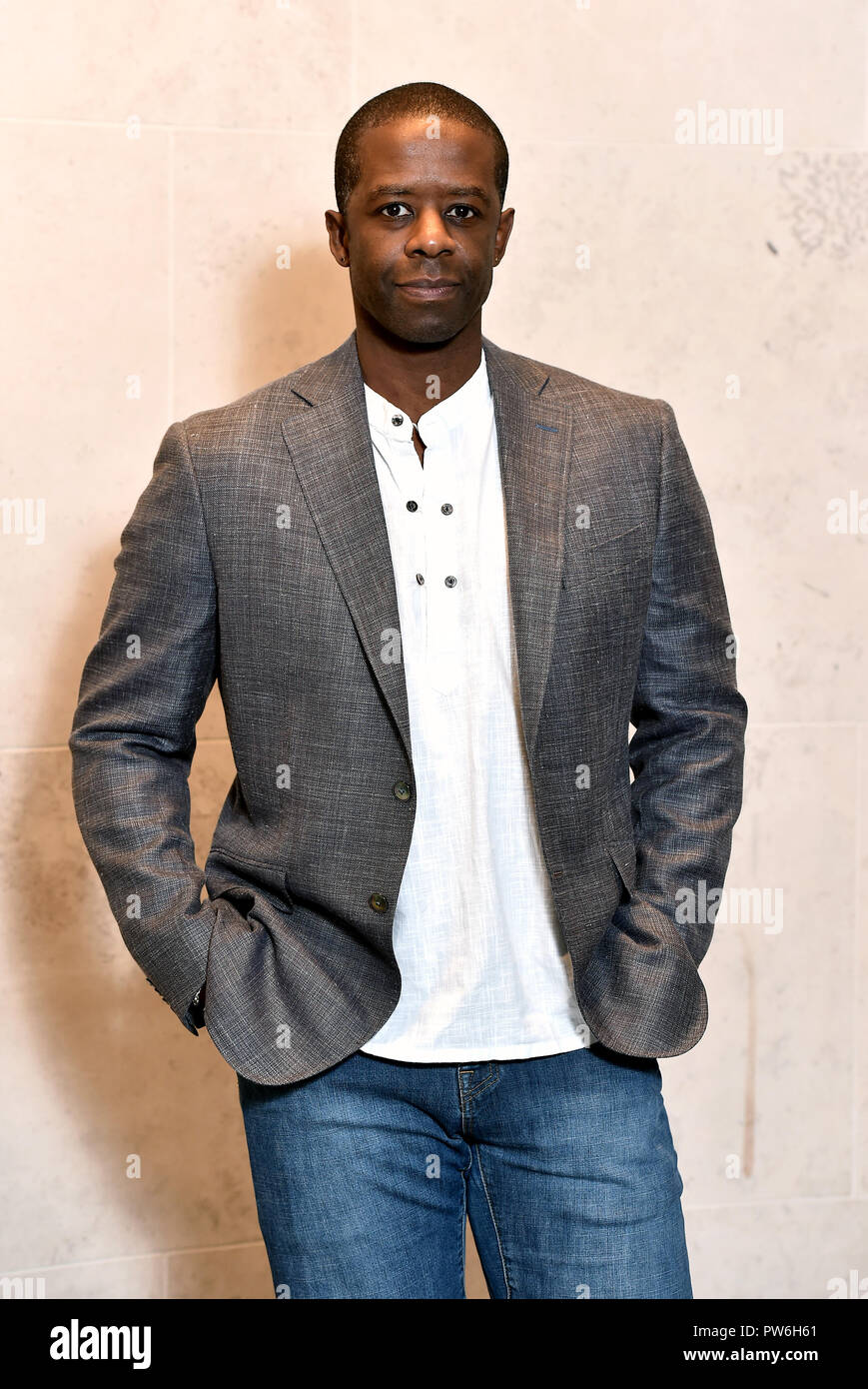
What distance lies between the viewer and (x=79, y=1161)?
236 centimetres

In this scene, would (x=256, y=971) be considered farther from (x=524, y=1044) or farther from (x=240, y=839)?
(x=524, y=1044)

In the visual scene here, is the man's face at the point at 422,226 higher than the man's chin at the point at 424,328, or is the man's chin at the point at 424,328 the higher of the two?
the man's face at the point at 422,226

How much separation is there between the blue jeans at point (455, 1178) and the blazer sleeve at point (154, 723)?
0.20 meters

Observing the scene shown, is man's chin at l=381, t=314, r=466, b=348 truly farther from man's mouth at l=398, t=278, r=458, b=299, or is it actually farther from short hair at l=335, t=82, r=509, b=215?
short hair at l=335, t=82, r=509, b=215

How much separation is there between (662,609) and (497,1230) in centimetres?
74

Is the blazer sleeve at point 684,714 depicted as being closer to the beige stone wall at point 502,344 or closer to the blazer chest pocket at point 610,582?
the blazer chest pocket at point 610,582

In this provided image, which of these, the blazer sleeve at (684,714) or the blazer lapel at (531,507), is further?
the blazer sleeve at (684,714)

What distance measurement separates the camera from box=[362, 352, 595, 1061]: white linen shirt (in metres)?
1.53

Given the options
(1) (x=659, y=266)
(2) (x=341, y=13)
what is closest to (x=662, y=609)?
(1) (x=659, y=266)

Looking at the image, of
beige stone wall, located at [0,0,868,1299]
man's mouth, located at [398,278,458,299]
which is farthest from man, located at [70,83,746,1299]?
beige stone wall, located at [0,0,868,1299]

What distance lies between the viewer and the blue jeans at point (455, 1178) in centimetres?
151

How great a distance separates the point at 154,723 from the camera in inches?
62.8

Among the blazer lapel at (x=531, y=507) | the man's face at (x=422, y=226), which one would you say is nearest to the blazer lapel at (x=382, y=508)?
the blazer lapel at (x=531, y=507)
